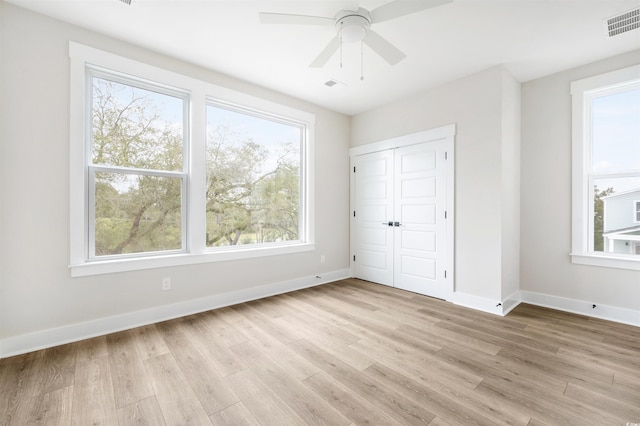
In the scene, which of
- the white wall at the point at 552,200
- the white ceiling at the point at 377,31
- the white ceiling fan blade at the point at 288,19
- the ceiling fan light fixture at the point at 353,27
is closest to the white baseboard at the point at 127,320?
the white ceiling at the point at 377,31

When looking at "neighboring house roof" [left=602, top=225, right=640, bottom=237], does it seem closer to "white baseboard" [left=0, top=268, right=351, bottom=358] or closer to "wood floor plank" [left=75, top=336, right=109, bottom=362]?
"white baseboard" [left=0, top=268, right=351, bottom=358]

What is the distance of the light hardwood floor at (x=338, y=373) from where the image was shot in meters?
1.58

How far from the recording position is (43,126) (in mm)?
2338

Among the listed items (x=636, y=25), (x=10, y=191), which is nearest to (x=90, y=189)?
(x=10, y=191)

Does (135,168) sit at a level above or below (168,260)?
above

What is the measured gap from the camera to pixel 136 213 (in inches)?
111

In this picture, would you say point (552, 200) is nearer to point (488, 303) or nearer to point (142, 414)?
point (488, 303)

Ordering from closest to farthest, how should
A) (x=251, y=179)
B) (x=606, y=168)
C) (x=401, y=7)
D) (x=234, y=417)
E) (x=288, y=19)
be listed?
(x=234, y=417)
(x=401, y=7)
(x=288, y=19)
(x=606, y=168)
(x=251, y=179)

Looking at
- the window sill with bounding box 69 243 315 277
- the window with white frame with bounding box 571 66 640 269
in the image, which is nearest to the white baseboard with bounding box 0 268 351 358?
the window sill with bounding box 69 243 315 277

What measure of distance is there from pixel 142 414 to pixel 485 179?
12.2 ft

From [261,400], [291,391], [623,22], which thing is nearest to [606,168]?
[623,22]

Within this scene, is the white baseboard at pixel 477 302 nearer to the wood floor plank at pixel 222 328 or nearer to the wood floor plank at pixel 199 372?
the wood floor plank at pixel 222 328

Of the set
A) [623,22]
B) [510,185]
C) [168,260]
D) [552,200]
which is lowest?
[168,260]

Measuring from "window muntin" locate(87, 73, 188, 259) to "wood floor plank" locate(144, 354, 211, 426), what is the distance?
1.26m
